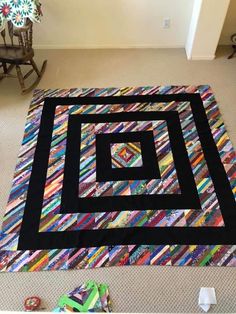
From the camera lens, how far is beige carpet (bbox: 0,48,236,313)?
5.37 ft

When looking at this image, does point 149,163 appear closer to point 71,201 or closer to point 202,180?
point 202,180

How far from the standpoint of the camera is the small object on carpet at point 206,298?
5.22ft

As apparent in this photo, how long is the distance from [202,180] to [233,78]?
1.36 m

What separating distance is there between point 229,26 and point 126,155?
80.7 inches

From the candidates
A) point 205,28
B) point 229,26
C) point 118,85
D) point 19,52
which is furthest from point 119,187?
point 229,26

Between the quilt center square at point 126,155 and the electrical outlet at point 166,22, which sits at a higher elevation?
the electrical outlet at point 166,22

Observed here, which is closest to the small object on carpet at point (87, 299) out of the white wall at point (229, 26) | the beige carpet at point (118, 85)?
the beige carpet at point (118, 85)

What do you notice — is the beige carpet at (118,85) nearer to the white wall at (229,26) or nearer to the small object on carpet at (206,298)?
the small object on carpet at (206,298)

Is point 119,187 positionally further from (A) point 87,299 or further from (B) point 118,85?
(B) point 118,85

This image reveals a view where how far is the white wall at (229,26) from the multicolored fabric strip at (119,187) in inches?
35.8

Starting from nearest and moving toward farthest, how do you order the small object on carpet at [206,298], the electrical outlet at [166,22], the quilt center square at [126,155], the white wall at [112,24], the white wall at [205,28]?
the small object on carpet at [206,298], the quilt center square at [126,155], the white wall at [205,28], the white wall at [112,24], the electrical outlet at [166,22]

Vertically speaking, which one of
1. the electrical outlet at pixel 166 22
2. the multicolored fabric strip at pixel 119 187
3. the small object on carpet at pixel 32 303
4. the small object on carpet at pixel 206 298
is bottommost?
the small object on carpet at pixel 32 303

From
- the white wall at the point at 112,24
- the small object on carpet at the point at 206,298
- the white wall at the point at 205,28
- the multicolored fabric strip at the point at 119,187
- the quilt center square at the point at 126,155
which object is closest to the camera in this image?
the small object on carpet at the point at 206,298

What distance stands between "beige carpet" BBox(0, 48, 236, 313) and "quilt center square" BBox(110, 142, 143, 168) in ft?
2.44
